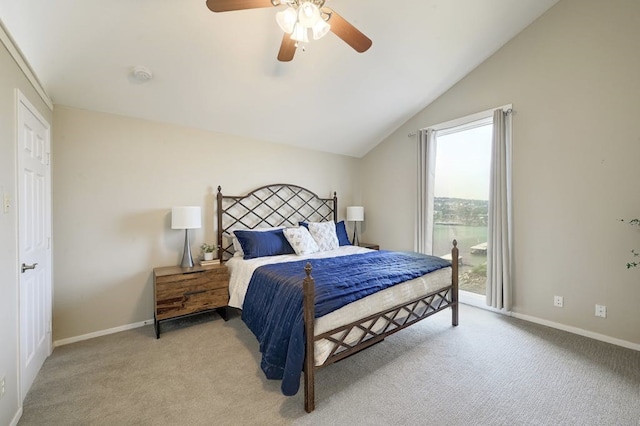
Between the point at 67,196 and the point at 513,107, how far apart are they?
5121mm

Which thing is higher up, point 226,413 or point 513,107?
point 513,107

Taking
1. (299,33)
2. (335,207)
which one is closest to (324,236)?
(335,207)

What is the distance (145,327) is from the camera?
304 cm

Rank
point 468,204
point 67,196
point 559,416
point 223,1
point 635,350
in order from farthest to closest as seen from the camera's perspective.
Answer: point 468,204
point 67,196
point 635,350
point 559,416
point 223,1

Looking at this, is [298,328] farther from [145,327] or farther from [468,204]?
[468,204]

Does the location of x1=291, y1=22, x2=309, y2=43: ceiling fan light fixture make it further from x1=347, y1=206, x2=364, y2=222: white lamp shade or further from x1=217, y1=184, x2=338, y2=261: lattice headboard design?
x1=347, y1=206, x2=364, y2=222: white lamp shade

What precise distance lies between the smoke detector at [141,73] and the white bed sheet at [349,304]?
2137 millimetres

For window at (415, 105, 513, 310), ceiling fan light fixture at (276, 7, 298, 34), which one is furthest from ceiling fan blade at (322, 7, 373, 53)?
window at (415, 105, 513, 310)

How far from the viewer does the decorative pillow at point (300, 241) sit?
11.5 feet

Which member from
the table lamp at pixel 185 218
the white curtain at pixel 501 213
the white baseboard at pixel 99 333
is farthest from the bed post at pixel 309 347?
the white curtain at pixel 501 213

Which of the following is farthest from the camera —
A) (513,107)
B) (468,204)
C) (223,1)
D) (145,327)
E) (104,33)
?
(468,204)

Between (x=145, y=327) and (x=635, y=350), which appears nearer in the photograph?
(x=635, y=350)

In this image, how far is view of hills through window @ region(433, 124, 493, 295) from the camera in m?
3.61

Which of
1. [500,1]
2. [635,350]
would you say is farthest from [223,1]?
[635,350]
